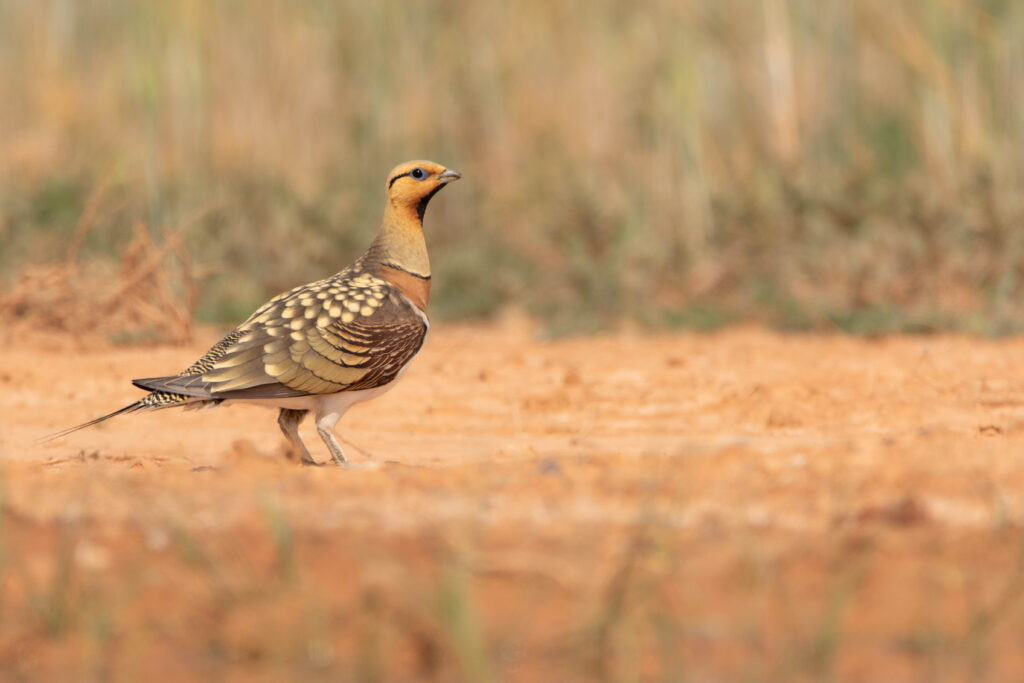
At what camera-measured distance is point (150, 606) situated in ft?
10.3

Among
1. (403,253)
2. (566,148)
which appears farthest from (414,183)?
(566,148)

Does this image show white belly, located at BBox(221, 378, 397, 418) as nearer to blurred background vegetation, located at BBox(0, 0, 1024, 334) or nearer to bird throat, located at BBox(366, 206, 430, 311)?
bird throat, located at BBox(366, 206, 430, 311)

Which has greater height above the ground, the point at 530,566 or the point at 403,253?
the point at 403,253

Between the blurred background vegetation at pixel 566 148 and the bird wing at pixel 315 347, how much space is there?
3.48 meters

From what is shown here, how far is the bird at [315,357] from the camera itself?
4.73m

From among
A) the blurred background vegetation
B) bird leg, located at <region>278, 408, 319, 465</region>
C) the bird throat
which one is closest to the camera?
bird leg, located at <region>278, 408, 319, 465</region>

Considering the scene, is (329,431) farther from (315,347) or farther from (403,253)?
(403,253)

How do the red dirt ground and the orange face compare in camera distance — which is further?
the orange face

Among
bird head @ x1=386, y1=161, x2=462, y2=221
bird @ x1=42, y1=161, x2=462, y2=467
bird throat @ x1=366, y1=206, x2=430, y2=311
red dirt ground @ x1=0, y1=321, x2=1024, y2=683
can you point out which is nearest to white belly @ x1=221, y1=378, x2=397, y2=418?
bird @ x1=42, y1=161, x2=462, y2=467

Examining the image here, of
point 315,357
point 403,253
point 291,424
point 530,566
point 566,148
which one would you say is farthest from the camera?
point 566,148

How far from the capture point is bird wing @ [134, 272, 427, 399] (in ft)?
15.5

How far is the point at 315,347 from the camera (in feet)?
15.8

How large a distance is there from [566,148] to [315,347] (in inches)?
233

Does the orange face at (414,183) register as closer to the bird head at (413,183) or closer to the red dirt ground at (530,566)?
the bird head at (413,183)
